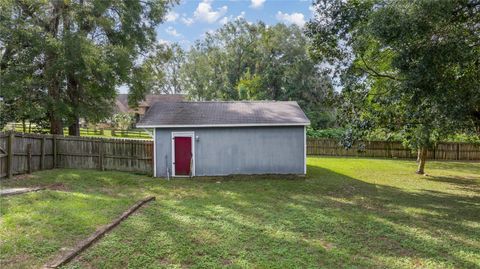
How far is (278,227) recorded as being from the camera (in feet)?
22.5

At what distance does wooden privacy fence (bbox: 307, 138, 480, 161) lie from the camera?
23188 mm

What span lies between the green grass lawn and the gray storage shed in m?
2.00

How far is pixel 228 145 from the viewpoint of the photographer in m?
14.4

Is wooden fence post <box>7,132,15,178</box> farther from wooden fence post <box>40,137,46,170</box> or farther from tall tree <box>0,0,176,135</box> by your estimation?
tall tree <box>0,0,176,135</box>

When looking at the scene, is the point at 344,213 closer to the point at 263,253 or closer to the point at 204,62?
the point at 263,253

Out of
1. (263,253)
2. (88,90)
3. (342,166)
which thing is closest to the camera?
(263,253)

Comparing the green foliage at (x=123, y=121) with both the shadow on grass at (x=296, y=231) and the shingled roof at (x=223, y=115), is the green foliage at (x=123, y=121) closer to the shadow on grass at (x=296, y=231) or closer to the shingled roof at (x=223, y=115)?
the shingled roof at (x=223, y=115)

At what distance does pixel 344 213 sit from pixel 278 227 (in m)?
2.33

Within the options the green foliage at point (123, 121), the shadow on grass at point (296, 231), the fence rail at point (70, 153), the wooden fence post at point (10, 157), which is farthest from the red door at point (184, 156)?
the green foliage at point (123, 121)

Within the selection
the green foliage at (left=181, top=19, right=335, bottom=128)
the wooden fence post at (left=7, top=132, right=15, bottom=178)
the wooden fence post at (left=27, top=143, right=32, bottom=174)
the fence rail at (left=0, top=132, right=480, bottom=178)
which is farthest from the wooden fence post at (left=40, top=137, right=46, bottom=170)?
the green foliage at (left=181, top=19, right=335, bottom=128)

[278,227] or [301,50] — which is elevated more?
[301,50]

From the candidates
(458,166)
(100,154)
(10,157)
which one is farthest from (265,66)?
(10,157)

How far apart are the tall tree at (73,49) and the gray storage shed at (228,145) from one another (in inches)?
130

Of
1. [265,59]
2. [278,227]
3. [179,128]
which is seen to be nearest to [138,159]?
[179,128]
